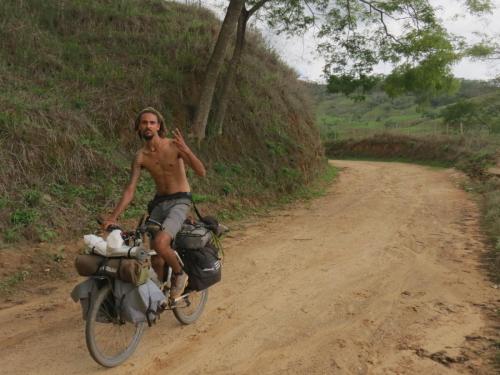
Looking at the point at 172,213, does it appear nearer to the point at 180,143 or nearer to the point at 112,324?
Result: the point at 180,143

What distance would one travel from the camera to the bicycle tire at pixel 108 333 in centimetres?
359

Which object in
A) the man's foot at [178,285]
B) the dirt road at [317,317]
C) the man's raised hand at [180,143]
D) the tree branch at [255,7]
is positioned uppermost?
the tree branch at [255,7]

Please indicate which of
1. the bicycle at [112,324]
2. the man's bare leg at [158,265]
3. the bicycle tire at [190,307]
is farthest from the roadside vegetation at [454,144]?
the bicycle at [112,324]

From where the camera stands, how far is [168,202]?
14.8 feet

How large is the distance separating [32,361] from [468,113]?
36.5 meters

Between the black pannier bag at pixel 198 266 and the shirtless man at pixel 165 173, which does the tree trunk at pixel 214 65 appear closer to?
the shirtless man at pixel 165 173

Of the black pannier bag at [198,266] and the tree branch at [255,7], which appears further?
the tree branch at [255,7]

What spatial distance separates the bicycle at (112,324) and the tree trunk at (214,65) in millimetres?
7044

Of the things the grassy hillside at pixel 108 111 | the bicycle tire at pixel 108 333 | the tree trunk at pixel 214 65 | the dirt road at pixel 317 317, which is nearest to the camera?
the bicycle tire at pixel 108 333

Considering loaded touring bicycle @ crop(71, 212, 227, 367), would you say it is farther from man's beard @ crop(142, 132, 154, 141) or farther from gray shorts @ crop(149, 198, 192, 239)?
man's beard @ crop(142, 132, 154, 141)

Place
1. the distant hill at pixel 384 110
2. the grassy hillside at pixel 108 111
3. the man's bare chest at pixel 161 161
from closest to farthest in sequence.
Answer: the man's bare chest at pixel 161 161, the grassy hillside at pixel 108 111, the distant hill at pixel 384 110

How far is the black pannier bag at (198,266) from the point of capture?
14.3 ft

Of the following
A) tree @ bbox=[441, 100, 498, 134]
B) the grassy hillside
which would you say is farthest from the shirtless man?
tree @ bbox=[441, 100, 498, 134]

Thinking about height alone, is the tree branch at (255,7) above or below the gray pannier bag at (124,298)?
above
